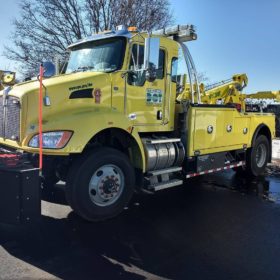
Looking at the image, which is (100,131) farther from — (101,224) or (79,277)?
(79,277)

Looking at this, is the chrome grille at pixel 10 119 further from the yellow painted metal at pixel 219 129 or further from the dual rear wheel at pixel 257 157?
the dual rear wheel at pixel 257 157

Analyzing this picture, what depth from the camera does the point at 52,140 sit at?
15.4 feet

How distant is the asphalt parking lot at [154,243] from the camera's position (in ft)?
12.6

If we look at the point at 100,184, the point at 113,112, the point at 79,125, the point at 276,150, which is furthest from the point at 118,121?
the point at 276,150

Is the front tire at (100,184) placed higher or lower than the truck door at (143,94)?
lower

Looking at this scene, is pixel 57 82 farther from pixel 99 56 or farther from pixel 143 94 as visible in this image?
pixel 143 94

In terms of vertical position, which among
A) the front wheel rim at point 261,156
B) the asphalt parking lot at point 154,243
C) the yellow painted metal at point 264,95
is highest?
the yellow painted metal at point 264,95

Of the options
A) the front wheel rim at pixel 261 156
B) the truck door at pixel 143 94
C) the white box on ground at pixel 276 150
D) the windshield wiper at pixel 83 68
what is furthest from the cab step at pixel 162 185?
the white box on ground at pixel 276 150

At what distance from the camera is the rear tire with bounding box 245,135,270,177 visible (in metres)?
8.84

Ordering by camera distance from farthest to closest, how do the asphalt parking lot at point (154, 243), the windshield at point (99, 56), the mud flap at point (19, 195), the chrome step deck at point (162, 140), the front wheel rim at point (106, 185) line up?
the chrome step deck at point (162, 140) → the windshield at point (99, 56) → the front wheel rim at point (106, 185) → the mud flap at point (19, 195) → the asphalt parking lot at point (154, 243)

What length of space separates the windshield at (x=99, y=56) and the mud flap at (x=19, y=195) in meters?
2.26

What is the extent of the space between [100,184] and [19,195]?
4.24 feet

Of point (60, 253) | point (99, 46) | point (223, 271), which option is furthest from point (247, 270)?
point (99, 46)

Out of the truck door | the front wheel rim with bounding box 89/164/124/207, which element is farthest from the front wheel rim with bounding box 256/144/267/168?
the front wheel rim with bounding box 89/164/124/207
